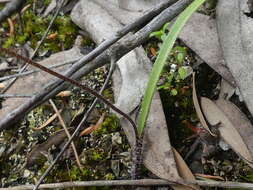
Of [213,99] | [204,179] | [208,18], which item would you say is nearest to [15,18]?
[208,18]

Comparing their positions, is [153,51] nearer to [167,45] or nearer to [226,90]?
[226,90]

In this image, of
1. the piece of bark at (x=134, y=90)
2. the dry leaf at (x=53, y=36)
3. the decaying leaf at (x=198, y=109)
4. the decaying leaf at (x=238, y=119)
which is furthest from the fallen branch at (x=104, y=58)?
the dry leaf at (x=53, y=36)

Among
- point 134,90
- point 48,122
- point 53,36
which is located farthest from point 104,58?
point 53,36

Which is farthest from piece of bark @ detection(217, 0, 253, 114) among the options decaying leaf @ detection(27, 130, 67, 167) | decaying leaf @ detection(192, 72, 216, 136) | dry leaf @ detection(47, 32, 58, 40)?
dry leaf @ detection(47, 32, 58, 40)

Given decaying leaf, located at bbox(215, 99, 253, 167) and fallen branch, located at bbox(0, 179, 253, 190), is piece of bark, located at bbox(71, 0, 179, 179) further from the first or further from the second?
decaying leaf, located at bbox(215, 99, 253, 167)

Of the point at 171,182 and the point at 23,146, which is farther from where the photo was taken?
the point at 23,146

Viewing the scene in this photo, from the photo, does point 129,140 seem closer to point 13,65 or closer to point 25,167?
point 25,167
